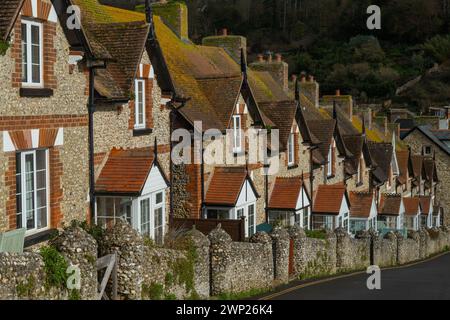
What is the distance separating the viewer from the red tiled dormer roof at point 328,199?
3048 cm

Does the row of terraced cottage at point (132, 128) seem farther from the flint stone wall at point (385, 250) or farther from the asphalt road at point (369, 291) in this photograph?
the asphalt road at point (369, 291)

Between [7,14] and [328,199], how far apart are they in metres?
21.1

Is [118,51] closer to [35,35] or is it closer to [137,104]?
[137,104]

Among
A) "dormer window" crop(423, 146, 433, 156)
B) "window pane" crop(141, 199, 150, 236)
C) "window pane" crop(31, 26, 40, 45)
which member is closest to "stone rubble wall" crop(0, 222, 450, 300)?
"window pane" crop(141, 199, 150, 236)

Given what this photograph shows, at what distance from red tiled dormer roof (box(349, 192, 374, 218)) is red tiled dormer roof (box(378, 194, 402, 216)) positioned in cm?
657

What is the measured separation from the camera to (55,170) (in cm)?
1447

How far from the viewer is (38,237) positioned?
1382 centimetres

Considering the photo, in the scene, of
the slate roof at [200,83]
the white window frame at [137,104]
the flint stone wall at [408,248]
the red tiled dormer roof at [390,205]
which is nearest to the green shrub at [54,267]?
the white window frame at [137,104]

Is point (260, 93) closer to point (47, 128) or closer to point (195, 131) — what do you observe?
point (195, 131)

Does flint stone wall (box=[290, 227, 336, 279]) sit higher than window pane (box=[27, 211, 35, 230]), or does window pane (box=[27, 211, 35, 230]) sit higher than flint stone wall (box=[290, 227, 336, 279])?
window pane (box=[27, 211, 35, 230])

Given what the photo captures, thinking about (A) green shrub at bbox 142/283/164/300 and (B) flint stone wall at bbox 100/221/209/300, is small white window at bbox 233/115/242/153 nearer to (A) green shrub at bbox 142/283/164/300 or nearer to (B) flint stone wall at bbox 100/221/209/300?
(B) flint stone wall at bbox 100/221/209/300

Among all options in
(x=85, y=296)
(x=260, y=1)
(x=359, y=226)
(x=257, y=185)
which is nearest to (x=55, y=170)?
(x=85, y=296)

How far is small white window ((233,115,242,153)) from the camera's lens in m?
23.6

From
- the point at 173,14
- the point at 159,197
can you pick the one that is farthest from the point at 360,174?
the point at 159,197
